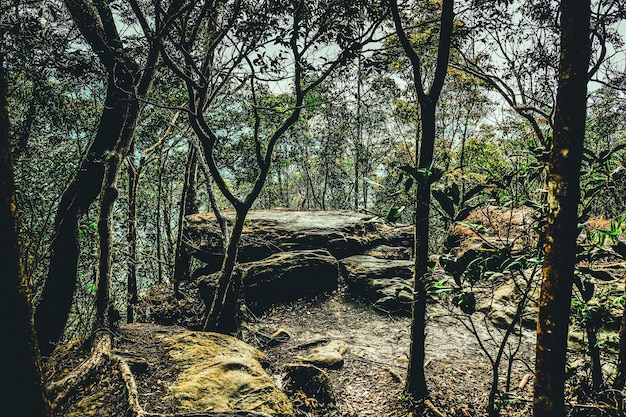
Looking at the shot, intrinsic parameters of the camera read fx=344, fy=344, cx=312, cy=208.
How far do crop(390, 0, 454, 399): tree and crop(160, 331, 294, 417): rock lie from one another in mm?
1579

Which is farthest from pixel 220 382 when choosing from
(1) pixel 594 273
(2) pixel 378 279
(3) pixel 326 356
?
(2) pixel 378 279

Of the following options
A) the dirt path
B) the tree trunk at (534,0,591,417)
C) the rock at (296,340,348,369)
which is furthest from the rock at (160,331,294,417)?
the tree trunk at (534,0,591,417)

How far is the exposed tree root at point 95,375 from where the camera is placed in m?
3.16

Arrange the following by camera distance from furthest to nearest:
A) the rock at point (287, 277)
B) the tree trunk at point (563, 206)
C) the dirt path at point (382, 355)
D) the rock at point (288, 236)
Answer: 1. the rock at point (288, 236)
2. the rock at point (287, 277)
3. the dirt path at point (382, 355)
4. the tree trunk at point (563, 206)

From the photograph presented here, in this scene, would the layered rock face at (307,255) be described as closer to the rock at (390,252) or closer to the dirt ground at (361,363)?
the rock at (390,252)

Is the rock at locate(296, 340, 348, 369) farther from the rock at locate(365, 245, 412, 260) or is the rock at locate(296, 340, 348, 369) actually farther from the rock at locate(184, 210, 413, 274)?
the rock at locate(365, 245, 412, 260)

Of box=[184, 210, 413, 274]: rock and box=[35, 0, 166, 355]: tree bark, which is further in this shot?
box=[184, 210, 413, 274]: rock

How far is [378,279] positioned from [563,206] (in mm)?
6274

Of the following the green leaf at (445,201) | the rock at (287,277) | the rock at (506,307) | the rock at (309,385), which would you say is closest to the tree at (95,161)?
the rock at (287,277)

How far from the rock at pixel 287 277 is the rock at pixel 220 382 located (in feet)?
9.61

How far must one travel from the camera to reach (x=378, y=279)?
26.7 ft

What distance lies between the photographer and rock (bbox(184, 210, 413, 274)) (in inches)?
355

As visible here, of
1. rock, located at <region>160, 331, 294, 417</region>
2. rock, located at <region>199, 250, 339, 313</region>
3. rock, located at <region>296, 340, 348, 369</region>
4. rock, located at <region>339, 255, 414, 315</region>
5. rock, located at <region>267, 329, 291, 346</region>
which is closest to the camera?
rock, located at <region>160, 331, 294, 417</region>

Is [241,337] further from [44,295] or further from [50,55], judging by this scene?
[50,55]
